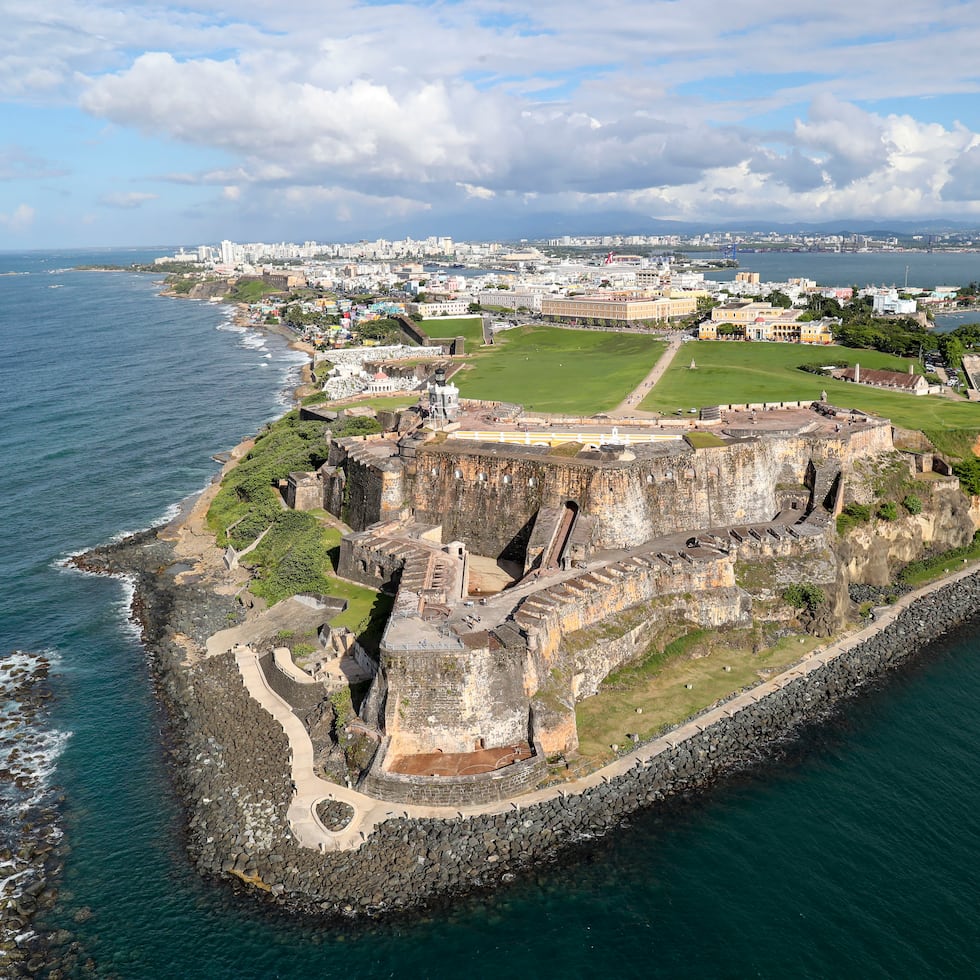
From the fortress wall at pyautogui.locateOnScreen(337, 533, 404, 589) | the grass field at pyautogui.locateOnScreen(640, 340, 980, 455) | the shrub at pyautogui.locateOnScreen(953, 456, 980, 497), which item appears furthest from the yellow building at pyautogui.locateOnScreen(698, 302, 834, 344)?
the fortress wall at pyautogui.locateOnScreen(337, 533, 404, 589)

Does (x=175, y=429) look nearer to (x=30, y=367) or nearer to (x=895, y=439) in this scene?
(x=30, y=367)

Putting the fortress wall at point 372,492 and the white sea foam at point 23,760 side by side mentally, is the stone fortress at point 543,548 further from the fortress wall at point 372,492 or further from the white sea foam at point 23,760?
the white sea foam at point 23,760

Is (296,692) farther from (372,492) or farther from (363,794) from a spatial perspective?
(372,492)

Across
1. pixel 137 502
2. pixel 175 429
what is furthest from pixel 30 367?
pixel 137 502

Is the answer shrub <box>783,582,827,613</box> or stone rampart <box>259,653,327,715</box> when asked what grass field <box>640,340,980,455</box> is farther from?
stone rampart <box>259,653,327,715</box>

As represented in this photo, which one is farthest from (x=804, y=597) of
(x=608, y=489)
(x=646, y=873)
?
(x=646, y=873)

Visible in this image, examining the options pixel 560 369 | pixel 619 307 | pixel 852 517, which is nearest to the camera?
pixel 852 517

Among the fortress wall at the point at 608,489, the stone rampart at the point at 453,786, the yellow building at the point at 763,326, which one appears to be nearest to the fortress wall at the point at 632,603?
the stone rampart at the point at 453,786
